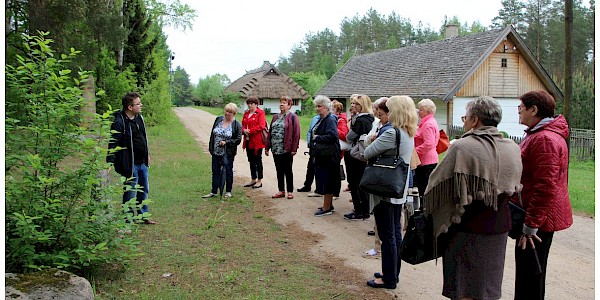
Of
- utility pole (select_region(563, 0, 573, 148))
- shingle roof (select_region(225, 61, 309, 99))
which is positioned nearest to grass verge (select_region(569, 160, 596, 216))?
utility pole (select_region(563, 0, 573, 148))

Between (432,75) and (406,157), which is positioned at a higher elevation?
(432,75)

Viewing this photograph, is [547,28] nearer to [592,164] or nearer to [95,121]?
[592,164]

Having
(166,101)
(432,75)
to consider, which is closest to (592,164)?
(432,75)

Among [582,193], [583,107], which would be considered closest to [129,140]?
[582,193]

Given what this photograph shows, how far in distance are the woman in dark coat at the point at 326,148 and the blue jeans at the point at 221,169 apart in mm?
1878

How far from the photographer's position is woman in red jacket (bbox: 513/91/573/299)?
3.86 meters

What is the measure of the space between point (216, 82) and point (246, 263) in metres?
88.3

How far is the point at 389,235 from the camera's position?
5.09 m

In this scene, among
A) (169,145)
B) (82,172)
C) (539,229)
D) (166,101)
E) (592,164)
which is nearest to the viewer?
(539,229)

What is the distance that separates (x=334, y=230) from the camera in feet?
25.1

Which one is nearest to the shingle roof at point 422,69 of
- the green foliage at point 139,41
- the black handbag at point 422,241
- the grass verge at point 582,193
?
the grass verge at point 582,193

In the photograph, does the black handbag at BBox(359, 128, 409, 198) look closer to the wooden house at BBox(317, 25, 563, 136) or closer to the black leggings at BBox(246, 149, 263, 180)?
the black leggings at BBox(246, 149, 263, 180)

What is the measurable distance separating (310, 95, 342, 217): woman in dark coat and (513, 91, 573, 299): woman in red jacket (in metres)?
4.18

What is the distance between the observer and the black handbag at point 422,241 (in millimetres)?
3977
